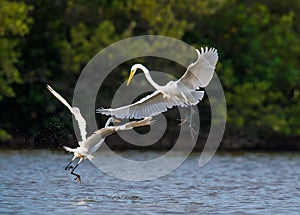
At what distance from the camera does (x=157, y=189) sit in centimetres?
1870

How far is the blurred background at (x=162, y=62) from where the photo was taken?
2961 cm

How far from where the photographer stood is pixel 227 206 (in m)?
15.9

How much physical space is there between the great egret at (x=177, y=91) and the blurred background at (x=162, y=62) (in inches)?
463

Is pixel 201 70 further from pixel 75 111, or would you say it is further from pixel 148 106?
pixel 75 111

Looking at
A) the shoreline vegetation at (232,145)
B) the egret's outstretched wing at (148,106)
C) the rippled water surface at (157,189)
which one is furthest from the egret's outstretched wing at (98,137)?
the shoreline vegetation at (232,145)

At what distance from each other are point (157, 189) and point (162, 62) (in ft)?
40.6

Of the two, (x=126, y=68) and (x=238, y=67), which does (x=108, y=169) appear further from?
(x=238, y=67)

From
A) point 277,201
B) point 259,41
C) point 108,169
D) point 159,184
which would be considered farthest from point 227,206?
point 259,41

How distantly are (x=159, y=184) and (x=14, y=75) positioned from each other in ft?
31.5

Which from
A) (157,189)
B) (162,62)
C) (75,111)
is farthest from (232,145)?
(75,111)

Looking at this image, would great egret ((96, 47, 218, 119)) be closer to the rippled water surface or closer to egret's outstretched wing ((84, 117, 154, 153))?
egret's outstretched wing ((84, 117, 154, 153))

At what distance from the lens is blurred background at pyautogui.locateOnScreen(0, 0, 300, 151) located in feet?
97.1

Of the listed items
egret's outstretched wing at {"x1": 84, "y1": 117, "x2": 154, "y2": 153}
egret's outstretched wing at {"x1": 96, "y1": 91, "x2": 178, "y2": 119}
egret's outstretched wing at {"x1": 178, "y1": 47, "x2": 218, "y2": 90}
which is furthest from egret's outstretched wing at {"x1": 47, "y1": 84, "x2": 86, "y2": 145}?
egret's outstretched wing at {"x1": 178, "y1": 47, "x2": 218, "y2": 90}

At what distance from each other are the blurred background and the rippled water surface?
4.03 metres
